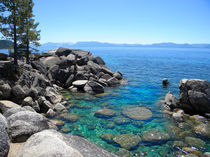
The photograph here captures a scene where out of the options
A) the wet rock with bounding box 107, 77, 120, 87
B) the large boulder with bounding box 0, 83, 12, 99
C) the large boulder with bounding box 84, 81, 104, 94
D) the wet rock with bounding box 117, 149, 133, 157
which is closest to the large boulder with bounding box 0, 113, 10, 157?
the wet rock with bounding box 117, 149, 133, 157

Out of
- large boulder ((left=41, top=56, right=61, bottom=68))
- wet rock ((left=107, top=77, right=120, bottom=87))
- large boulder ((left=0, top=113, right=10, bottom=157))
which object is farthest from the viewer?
wet rock ((left=107, top=77, right=120, bottom=87))

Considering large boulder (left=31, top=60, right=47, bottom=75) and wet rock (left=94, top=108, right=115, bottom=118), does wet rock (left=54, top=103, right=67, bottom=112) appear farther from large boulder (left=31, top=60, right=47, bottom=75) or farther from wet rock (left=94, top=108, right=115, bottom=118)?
large boulder (left=31, top=60, right=47, bottom=75)

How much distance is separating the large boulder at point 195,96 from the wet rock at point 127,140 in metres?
9.33

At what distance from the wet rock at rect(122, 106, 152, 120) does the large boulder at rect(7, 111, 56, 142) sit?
10403mm

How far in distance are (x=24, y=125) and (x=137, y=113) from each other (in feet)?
41.6

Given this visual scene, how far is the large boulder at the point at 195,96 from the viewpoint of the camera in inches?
705

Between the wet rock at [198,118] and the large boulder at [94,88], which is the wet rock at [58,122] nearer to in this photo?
the large boulder at [94,88]

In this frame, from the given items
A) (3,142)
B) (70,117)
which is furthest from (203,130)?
(3,142)

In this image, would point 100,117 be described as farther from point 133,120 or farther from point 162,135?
point 162,135

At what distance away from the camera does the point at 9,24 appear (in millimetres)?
17969

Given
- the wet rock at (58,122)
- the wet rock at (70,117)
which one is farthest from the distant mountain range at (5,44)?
the wet rock at (58,122)

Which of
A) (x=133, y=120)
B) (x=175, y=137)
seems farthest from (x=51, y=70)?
(x=175, y=137)

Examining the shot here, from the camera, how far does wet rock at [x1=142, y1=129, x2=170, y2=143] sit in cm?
1298

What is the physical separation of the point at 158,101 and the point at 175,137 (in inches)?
377
